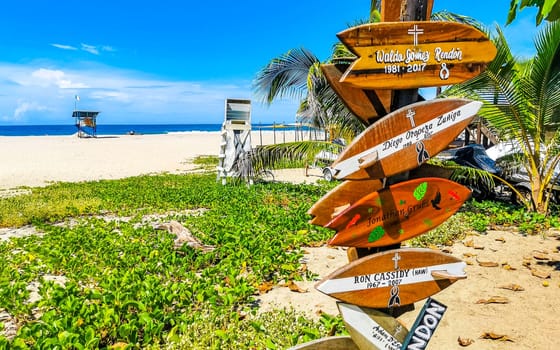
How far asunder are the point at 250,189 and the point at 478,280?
22.4ft

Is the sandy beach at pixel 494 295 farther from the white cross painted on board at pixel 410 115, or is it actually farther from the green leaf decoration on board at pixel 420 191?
the white cross painted on board at pixel 410 115

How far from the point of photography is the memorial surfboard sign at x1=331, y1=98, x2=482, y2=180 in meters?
1.74

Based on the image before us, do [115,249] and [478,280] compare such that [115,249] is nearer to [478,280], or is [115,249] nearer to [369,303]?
[369,303]

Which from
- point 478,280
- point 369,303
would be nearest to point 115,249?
point 369,303

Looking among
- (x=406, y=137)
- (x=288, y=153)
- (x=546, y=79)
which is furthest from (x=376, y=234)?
(x=288, y=153)

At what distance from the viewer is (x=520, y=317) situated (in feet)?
11.2

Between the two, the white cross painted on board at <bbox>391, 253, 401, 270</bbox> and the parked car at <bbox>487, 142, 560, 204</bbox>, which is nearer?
the white cross painted on board at <bbox>391, 253, 401, 270</bbox>

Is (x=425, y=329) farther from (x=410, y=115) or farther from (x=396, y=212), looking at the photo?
(x=410, y=115)

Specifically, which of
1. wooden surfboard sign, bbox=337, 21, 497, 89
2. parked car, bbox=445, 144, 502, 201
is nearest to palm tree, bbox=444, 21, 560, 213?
parked car, bbox=445, 144, 502, 201

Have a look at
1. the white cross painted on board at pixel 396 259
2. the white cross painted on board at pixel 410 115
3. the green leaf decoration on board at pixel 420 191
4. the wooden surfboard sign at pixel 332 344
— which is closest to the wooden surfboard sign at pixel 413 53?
the white cross painted on board at pixel 410 115

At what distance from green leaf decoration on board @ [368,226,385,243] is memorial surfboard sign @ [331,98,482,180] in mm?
258

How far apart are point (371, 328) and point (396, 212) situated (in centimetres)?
61

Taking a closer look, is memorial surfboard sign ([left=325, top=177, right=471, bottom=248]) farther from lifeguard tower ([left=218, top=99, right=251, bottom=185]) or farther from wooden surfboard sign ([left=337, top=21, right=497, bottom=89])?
lifeguard tower ([left=218, top=99, right=251, bottom=185])

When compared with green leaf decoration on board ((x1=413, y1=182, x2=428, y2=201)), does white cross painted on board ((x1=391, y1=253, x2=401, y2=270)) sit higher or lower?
lower
